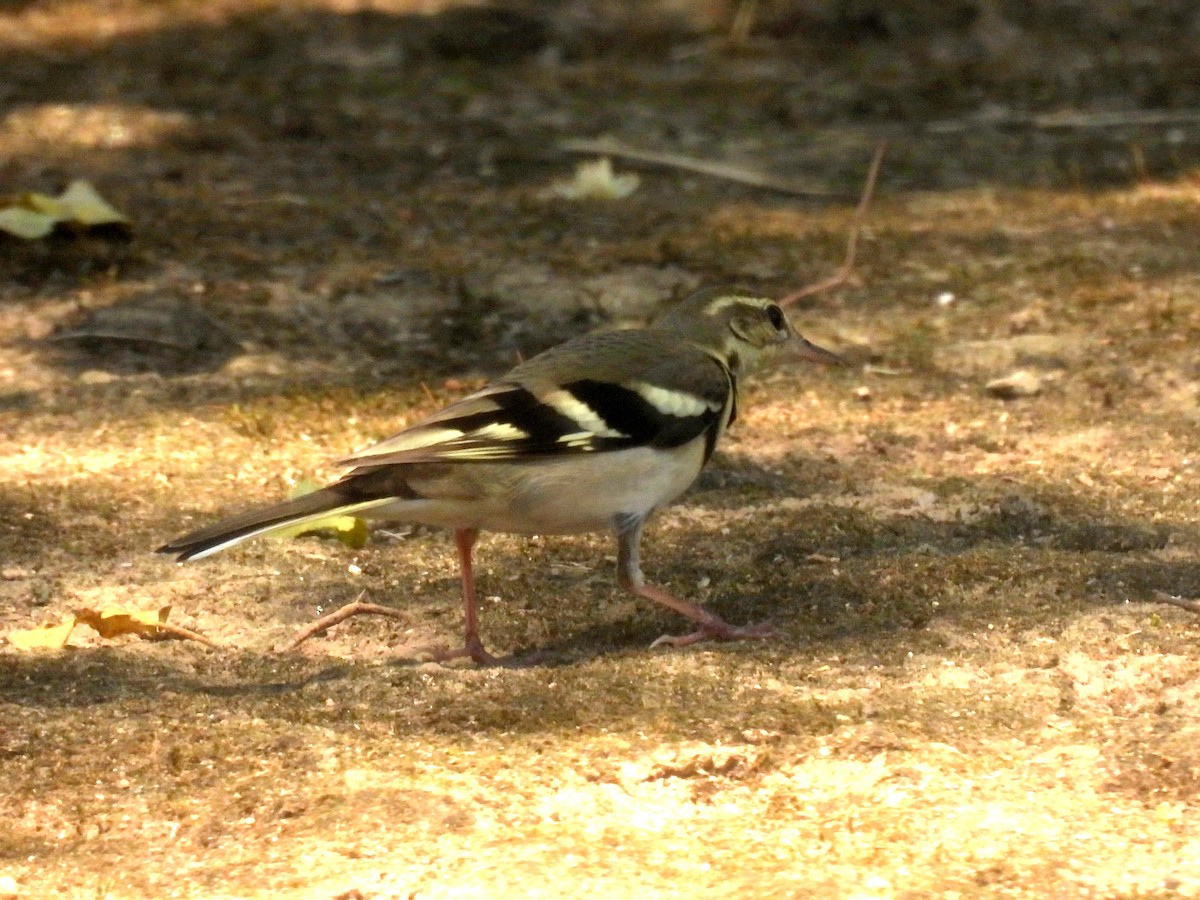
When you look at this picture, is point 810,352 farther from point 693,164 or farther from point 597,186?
point 693,164

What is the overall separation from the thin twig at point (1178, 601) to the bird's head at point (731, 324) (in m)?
1.61

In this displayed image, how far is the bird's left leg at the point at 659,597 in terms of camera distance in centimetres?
532

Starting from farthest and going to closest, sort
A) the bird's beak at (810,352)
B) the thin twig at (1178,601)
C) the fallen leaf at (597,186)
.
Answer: the fallen leaf at (597,186) → the bird's beak at (810,352) → the thin twig at (1178,601)

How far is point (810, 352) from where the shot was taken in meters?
6.63

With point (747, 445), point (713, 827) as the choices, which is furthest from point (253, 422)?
point (713, 827)

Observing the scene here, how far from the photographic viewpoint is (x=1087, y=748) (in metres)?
4.52

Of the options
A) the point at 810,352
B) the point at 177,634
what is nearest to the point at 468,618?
the point at 177,634

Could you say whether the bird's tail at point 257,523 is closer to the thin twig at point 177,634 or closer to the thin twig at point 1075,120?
the thin twig at point 177,634

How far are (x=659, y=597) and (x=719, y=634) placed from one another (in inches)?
9.1

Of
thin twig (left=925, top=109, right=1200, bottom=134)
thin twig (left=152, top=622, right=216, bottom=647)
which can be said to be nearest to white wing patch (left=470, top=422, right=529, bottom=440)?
thin twig (left=152, top=622, right=216, bottom=647)

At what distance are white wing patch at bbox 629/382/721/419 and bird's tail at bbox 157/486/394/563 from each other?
91 centimetres

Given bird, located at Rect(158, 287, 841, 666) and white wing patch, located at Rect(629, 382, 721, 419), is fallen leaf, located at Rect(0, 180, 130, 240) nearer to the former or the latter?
bird, located at Rect(158, 287, 841, 666)

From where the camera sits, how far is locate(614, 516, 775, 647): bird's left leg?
532cm

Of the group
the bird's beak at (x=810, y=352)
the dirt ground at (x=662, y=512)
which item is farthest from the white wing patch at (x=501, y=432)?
the bird's beak at (x=810, y=352)
